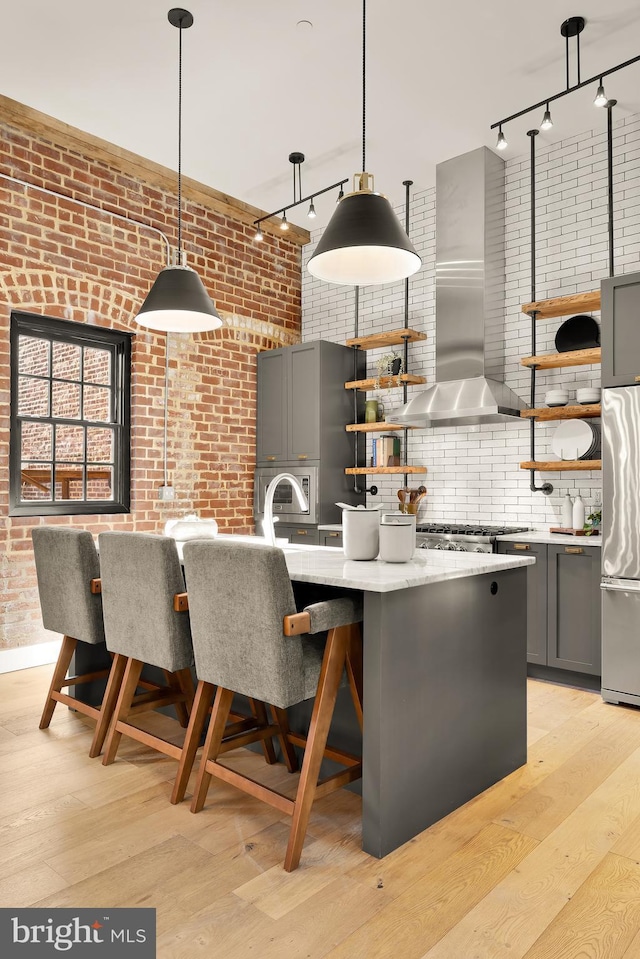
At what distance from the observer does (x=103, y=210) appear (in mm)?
4777

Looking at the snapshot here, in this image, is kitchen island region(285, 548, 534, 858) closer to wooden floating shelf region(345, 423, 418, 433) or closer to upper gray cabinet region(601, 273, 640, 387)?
upper gray cabinet region(601, 273, 640, 387)

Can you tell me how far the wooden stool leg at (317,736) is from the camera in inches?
79.3

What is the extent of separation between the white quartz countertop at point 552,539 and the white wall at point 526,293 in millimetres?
472

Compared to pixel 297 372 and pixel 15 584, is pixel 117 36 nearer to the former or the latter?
pixel 297 372

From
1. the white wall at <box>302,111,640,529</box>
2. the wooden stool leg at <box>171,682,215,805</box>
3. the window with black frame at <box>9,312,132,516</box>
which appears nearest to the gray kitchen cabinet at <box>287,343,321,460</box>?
the white wall at <box>302,111,640,529</box>

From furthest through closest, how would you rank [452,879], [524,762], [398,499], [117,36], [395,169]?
[398,499]
[395,169]
[117,36]
[524,762]
[452,879]

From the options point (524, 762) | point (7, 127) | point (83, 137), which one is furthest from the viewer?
point (83, 137)

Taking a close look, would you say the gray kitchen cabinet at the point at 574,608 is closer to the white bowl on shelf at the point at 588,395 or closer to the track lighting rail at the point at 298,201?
the white bowl on shelf at the point at 588,395

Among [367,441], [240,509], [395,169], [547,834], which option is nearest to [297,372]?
[367,441]

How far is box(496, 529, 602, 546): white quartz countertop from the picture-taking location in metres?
3.87

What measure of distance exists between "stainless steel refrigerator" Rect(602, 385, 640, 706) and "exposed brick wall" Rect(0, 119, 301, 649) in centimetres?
312

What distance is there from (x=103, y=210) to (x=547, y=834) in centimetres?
466

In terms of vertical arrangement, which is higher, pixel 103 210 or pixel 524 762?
pixel 103 210

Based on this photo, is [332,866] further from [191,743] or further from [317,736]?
[191,743]
